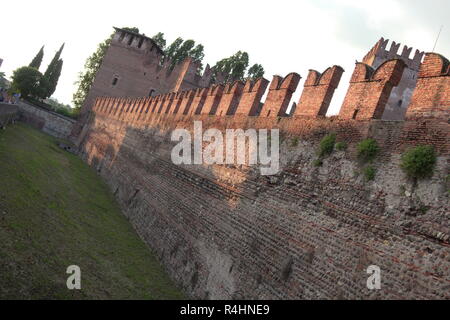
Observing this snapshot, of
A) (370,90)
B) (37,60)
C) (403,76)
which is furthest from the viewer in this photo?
(37,60)

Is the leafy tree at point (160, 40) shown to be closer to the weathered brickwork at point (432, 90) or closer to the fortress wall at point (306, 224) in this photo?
the fortress wall at point (306, 224)

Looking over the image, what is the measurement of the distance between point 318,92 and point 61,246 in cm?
617

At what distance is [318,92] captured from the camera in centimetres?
748

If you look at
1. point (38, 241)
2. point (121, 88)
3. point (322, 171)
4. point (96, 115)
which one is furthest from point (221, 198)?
point (121, 88)

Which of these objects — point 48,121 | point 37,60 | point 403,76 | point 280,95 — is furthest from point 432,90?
point 37,60

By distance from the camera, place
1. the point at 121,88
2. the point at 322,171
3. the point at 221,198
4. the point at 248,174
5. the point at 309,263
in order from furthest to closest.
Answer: the point at 121,88 → the point at 221,198 → the point at 248,174 → the point at 322,171 → the point at 309,263

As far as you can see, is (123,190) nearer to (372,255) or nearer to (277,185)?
(277,185)

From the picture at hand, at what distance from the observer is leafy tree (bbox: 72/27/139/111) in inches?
1736

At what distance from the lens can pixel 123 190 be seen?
15.9 m

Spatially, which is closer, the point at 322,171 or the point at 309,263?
the point at 309,263

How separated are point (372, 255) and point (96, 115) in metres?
28.9

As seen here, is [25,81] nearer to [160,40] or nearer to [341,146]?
[160,40]

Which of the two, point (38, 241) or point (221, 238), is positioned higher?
point (221, 238)

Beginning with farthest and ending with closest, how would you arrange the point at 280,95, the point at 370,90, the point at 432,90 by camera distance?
the point at 280,95, the point at 370,90, the point at 432,90
